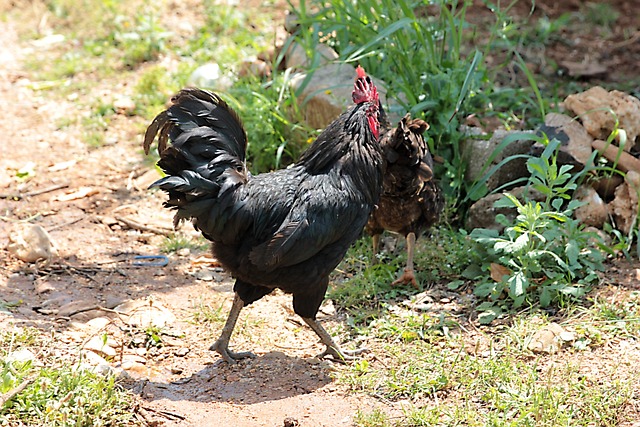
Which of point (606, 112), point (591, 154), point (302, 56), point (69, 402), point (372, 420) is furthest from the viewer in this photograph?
point (302, 56)

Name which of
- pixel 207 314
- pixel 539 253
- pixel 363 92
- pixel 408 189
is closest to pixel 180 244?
pixel 207 314

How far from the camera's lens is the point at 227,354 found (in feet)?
16.5

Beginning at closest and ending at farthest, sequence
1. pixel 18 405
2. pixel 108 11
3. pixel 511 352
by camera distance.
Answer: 1. pixel 18 405
2. pixel 511 352
3. pixel 108 11

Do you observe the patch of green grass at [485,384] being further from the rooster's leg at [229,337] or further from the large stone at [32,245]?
the large stone at [32,245]

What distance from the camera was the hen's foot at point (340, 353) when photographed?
5016 mm

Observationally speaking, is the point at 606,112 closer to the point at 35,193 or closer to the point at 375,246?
the point at 375,246

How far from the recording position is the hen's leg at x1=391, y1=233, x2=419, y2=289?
5.82 metres

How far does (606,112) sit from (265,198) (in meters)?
3.15

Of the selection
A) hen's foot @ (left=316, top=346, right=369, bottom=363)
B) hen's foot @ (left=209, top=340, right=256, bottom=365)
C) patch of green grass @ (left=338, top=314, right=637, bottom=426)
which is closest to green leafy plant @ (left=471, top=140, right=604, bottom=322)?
patch of green grass @ (left=338, top=314, right=637, bottom=426)

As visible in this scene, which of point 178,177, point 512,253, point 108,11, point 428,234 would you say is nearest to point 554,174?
point 512,253

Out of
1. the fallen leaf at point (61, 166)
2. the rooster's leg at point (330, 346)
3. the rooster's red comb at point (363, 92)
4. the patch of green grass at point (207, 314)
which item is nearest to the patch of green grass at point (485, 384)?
the rooster's leg at point (330, 346)

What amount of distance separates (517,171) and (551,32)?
3131 millimetres

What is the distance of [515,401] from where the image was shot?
4.34 metres

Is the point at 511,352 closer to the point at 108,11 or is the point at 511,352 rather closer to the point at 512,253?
the point at 512,253
